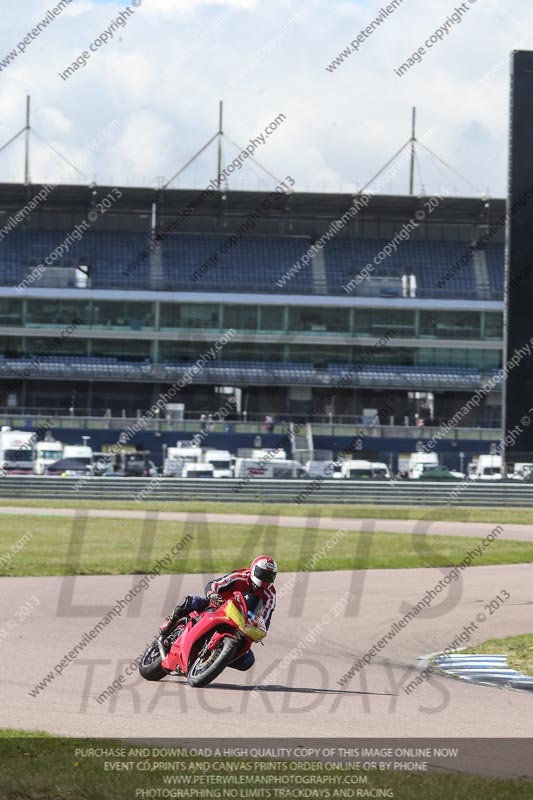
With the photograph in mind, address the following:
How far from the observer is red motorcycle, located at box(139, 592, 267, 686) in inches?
395

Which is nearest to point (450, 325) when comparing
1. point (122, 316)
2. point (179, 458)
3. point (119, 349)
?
point (122, 316)

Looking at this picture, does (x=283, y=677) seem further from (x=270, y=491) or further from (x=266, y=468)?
(x=266, y=468)

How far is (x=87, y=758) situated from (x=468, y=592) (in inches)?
469

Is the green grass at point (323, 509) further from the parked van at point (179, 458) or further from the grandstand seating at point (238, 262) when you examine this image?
the grandstand seating at point (238, 262)

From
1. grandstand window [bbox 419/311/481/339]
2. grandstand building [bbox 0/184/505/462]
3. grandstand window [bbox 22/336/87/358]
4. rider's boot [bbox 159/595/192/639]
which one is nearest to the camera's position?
rider's boot [bbox 159/595/192/639]

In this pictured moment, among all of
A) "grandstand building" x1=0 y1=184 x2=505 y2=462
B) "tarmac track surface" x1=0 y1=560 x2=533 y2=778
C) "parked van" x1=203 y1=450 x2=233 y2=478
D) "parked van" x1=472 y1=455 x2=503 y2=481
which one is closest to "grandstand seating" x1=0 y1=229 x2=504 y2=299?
"grandstand building" x1=0 y1=184 x2=505 y2=462

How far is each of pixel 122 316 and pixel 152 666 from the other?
→ 61.4m

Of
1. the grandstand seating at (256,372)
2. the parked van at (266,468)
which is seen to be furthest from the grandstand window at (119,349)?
the parked van at (266,468)

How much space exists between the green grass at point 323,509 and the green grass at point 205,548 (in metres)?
4.54

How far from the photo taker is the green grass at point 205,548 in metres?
21.0

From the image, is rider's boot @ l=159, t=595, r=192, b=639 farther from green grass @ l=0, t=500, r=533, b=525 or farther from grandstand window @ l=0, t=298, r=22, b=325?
grandstand window @ l=0, t=298, r=22, b=325

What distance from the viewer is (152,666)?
34.5ft

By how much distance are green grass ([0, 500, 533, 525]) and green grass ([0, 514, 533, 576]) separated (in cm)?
454

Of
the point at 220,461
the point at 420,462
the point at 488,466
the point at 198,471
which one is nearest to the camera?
the point at 198,471
